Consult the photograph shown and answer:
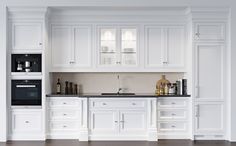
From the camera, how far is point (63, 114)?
6.01 metres

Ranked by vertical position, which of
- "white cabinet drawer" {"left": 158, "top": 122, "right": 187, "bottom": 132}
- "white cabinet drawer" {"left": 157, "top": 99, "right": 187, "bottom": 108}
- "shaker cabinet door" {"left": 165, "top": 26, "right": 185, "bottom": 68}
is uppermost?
"shaker cabinet door" {"left": 165, "top": 26, "right": 185, "bottom": 68}

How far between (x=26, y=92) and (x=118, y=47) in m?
1.84

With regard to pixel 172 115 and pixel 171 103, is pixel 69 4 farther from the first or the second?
pixel 172 115

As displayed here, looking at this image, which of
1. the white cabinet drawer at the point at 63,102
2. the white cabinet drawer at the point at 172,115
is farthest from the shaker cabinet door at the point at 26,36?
the white cabinet drawer at the point at 172,115

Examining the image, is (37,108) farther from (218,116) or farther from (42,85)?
(218,116)

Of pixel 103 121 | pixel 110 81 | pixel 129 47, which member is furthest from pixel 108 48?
pixel 103 121

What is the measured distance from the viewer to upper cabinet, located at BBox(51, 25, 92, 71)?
20.2 ft

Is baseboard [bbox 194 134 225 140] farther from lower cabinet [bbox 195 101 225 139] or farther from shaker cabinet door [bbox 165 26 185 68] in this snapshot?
shaker cabinet door [bbox 165 26 185 68]

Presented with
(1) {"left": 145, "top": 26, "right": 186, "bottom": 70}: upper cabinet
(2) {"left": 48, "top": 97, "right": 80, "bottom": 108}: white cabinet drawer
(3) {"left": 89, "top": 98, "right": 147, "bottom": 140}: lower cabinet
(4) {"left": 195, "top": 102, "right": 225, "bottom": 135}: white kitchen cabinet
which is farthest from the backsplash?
(4) {"left": 195, "top": 102, "right": 225, "bottom": 135}: white kitchen cabinet

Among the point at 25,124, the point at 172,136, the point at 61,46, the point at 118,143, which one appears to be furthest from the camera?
the point at 61,46

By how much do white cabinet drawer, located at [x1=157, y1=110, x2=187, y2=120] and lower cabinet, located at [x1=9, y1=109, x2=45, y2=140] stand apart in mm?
2131

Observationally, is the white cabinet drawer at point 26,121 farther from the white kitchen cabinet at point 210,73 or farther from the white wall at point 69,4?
the white kitchen cabinet at point 210,73

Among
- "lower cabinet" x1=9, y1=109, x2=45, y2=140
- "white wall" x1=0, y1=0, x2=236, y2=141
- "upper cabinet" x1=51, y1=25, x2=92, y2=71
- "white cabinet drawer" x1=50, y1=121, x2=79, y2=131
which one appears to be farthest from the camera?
"upper cabinet" x1=51, y1=25, x2=92, y2=71

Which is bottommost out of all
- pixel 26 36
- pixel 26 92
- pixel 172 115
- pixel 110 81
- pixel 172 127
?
pixel 172 127
